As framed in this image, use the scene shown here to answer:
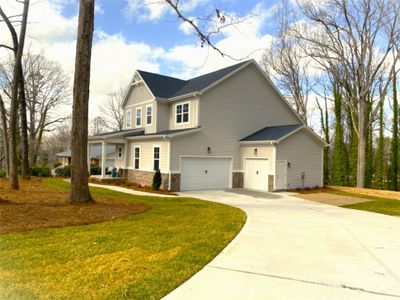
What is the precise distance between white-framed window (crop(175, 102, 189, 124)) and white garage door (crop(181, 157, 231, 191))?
116 inches

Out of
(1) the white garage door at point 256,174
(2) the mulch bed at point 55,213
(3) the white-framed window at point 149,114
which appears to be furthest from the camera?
(3) the white-framed window at point 149,114

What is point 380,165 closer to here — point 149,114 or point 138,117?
point 149,114

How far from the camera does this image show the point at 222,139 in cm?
1927

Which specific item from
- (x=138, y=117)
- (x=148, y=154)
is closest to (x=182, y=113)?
(x=148, y=154)

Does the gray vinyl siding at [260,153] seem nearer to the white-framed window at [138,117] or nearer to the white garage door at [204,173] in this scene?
the white garage door at [204,173]

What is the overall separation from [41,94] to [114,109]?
12.2 m

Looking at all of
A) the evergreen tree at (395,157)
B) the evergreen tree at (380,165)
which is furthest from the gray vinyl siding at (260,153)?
the evergreen tree at (395,157)

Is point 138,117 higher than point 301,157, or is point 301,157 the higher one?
point 138,117

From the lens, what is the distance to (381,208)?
495 inches

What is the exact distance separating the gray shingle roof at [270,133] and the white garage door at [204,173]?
2.14 metres

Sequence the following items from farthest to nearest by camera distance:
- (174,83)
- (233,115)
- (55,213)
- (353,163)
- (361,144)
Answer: (353,163) → (174,83) → (361,144) → (233,115) → (55,213)

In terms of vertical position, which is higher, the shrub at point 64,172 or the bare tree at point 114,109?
the bare tree at point 114,109

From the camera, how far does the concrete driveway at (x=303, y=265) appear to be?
3912 millimetres

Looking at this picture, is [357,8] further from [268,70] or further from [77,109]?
[77,109]
